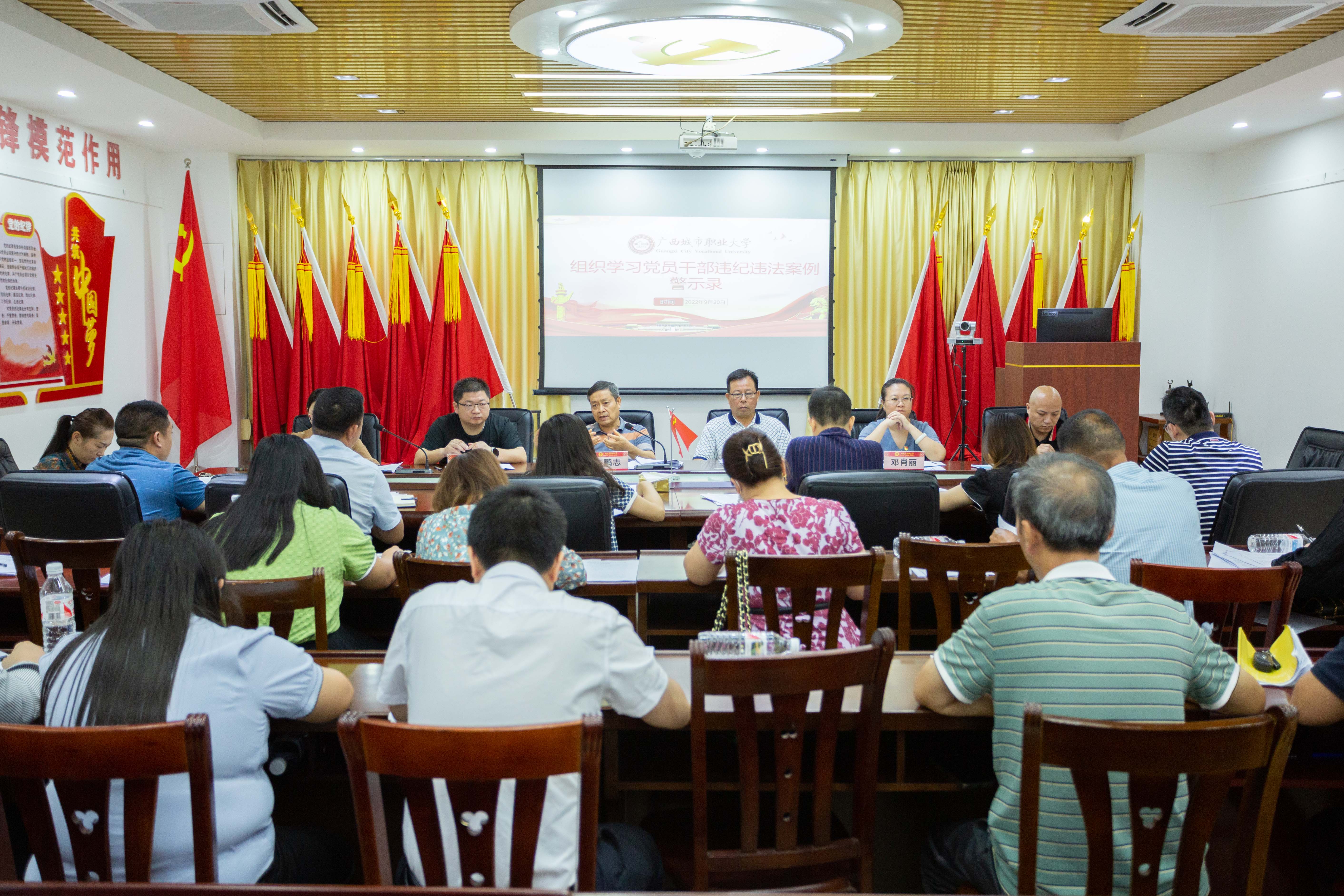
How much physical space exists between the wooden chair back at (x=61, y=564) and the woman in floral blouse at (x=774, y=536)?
155 cm

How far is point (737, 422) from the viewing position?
572 cm

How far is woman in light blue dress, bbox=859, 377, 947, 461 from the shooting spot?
5359mm

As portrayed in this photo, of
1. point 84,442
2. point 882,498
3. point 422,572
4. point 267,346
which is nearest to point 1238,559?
point 882,498

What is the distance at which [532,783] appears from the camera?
56.2 inches

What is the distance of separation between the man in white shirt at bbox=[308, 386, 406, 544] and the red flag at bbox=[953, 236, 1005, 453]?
16.8ft

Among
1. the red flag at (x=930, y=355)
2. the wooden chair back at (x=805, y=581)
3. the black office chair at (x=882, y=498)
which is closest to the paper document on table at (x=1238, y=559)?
the black office chair at (x=882, y=498)

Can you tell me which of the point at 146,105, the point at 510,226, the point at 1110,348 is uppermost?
the point at 146,105

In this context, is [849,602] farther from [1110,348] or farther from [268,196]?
[268,196]

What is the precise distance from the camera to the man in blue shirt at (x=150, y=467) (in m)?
3.69

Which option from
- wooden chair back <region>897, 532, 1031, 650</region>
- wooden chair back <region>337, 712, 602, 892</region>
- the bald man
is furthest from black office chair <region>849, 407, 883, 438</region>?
wooden chair back <region>337, 712, 602, 892</region>

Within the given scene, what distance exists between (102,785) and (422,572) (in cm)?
105

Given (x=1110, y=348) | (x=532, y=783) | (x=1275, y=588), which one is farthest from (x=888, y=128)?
(x=532, y=783)

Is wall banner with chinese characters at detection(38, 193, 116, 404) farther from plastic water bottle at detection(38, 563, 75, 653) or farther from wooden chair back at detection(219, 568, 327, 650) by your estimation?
wooden chair back at detection(219, 568, 327, 650)

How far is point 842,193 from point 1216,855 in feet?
20.1
